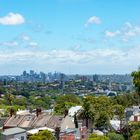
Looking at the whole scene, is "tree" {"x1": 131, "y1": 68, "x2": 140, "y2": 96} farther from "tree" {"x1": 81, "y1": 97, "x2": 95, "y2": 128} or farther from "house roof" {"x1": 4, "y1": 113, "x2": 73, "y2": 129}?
"tree" {"x1": 81, "y1": 97, "x2": 95, "y2": 128}

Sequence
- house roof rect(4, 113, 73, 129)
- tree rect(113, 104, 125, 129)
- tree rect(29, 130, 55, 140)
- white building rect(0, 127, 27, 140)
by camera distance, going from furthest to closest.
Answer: tree rect(113, 104, 125, 129) < house roof rect(4, 113, 73, 129) < white building rect(0, 127, 27, 140) < tree rect(29, 130, 55, 140)

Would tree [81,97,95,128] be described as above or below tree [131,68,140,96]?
below

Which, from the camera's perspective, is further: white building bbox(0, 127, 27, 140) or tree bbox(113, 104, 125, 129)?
tree bbox(113, 104, 125, 129)

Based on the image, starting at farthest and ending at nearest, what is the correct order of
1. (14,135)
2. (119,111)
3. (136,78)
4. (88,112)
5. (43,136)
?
1. (119,111)
2. (88,112)
3. (14,135)
4. (43,136)
5. (136,78)

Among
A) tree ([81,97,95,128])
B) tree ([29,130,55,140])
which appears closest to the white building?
tree ([29,130,55,140])

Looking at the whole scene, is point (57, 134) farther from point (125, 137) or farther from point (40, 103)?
point (40, 103)

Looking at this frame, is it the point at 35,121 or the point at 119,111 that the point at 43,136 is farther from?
the point at 119,111

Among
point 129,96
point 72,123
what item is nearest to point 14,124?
point 72,123

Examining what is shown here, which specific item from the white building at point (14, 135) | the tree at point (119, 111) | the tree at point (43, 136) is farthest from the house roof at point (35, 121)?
the tree at point (119, 111)

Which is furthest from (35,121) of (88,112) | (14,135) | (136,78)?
(136,78)

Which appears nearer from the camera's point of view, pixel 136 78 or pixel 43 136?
pixel 136 78

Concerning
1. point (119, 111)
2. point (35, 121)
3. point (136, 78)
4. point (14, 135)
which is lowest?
point (14, 135)
